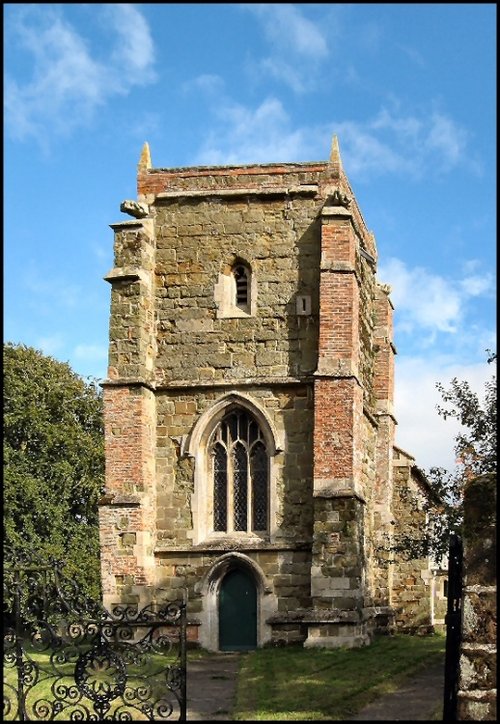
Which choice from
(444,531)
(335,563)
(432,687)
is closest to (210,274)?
(335,563)

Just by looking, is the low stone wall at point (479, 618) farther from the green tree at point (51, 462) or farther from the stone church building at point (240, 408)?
the green tree at point (51, 462)

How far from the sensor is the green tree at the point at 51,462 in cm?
3638

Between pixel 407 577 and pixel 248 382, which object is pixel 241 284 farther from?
pixel 407 577

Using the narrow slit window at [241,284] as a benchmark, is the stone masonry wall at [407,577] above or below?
below

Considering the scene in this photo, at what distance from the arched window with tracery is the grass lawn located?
9.50 ft

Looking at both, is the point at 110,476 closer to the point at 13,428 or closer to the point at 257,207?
the point at 257,207

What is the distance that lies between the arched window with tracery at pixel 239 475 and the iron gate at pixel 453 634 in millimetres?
10918

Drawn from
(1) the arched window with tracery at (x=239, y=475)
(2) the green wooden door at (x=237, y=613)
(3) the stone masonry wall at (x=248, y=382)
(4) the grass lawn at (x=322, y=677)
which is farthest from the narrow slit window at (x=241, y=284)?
(4) the grass lawn at (x=322, y=677)

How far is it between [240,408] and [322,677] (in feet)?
25.5

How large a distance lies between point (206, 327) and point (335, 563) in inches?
240

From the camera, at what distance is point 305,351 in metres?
23.7

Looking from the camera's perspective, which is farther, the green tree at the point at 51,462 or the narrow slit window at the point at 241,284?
the green tree at the point at 51,462

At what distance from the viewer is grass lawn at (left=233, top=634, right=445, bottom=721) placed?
14406mm

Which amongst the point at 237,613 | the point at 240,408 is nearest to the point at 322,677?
the point at 237,613
